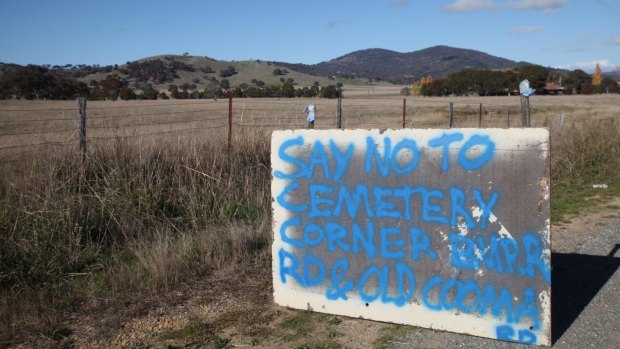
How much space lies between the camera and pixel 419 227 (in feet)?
14.0

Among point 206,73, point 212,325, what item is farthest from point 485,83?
point 206,73

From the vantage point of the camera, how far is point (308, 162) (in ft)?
15.3

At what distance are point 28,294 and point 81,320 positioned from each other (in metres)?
0.69

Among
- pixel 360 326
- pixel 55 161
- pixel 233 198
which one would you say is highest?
pixel 55 161

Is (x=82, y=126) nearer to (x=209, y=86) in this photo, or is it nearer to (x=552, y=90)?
(x=552, y=90)

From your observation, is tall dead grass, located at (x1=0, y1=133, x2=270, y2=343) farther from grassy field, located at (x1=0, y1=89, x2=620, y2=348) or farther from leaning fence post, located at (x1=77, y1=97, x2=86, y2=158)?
leaning fence post, located at (x1=77, y1=97, x2=86, y2=158)

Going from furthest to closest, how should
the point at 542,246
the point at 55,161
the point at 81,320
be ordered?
the point at 55,161 < the point at 81,320 < the point at 542,246

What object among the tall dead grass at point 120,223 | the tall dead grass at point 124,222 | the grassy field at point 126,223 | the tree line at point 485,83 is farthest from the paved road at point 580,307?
the tree line at point 485,83

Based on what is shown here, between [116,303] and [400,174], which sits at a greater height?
[400,174]

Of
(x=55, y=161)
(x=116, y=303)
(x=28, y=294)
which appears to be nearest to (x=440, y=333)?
(x=116, y=303)

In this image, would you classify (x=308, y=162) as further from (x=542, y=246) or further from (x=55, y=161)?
(x=55, y=161)

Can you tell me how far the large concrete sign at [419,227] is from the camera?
3.94m

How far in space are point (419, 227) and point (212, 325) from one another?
179 centimetres

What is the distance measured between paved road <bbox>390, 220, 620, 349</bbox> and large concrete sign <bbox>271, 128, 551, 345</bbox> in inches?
5.7
